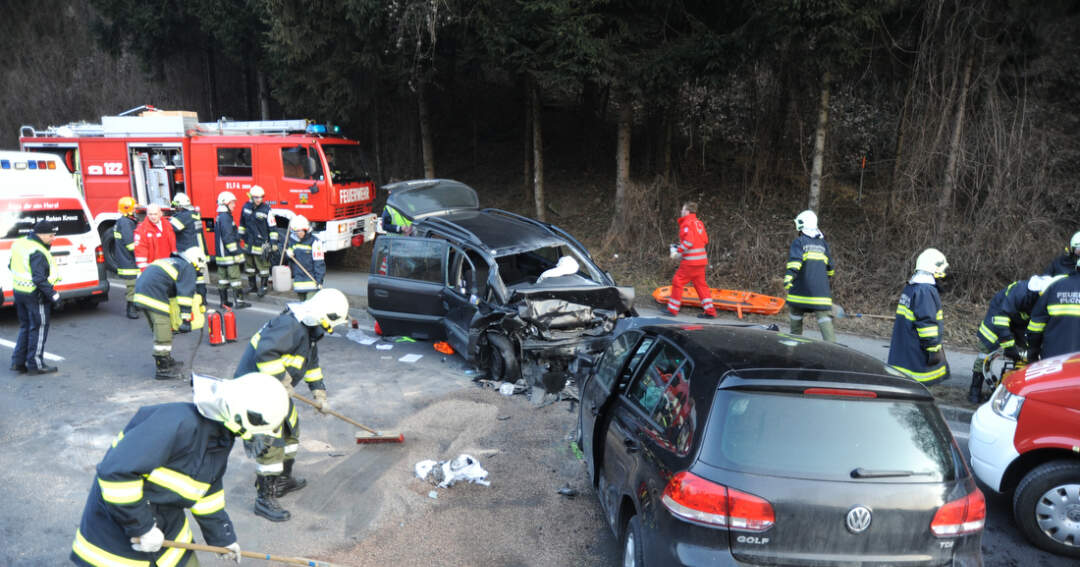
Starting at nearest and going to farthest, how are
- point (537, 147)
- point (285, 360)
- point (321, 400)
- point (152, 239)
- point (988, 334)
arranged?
point (285, 360) → point (321, 400) → point (988, 334) → point (152, 239) → point (537, 147)

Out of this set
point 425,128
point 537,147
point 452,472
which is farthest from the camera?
point 425,128

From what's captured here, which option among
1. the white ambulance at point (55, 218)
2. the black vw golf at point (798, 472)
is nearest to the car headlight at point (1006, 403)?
the black vw golf at point (798, 472)

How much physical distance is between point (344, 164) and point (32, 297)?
22.3ft

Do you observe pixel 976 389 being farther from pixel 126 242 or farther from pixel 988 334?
pixel 126 242

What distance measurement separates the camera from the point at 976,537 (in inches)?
120

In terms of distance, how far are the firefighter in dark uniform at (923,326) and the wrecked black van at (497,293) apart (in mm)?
2805

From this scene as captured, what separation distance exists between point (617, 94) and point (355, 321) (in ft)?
21.0

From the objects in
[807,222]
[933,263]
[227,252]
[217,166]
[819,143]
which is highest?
[819,143]

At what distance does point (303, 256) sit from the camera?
10.0 m

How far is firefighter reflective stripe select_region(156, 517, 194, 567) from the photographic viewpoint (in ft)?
10.3

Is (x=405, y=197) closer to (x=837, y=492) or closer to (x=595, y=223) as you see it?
(x=595, y=223)

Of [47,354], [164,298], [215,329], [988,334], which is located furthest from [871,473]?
Result: [47,354]

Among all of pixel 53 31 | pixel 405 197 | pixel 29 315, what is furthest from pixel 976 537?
pixel 53 31

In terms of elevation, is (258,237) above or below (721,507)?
above
